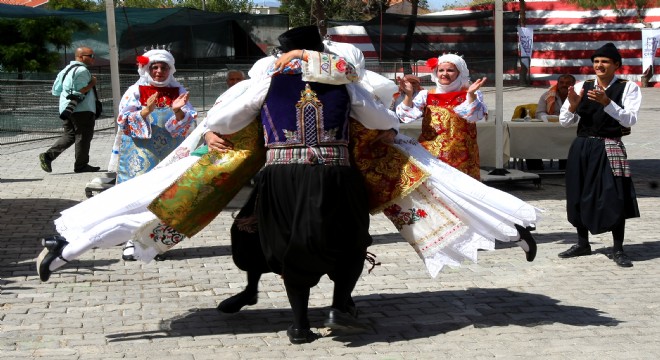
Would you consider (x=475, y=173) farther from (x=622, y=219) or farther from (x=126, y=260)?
(x=126, y=260)

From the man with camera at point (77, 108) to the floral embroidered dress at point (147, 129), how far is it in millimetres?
5252

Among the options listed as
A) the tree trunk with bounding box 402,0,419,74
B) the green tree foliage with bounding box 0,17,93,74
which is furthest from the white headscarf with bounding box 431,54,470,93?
the green tree foliage with bounding box 0,17,93,74

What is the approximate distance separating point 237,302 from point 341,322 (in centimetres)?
81

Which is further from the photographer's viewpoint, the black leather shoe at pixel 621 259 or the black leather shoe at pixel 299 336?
the black leather shoe at pixel 621 259

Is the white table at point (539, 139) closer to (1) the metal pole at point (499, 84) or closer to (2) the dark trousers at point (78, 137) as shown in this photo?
(1) the metal pole at point (499, 84)

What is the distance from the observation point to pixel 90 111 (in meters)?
13.8

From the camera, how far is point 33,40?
23469 millimetres

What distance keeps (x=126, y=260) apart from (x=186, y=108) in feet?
4.34

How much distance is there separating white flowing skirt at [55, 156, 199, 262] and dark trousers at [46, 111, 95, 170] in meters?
8.13

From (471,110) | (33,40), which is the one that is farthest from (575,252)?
(33,40)

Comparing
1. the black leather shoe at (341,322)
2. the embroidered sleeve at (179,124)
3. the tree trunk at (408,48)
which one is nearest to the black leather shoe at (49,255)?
the black leather shoe at (341,322)

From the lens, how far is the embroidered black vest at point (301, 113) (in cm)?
561

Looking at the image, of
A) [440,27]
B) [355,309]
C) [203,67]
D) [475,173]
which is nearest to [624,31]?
[440,27]

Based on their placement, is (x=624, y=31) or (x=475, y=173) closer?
(x=475, y=173)
